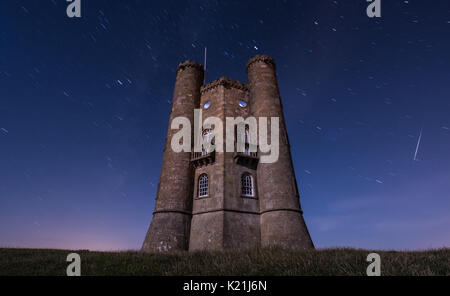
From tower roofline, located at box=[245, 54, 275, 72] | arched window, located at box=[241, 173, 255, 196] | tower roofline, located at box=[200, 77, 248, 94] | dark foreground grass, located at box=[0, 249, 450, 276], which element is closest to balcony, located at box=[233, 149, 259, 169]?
arched window, located at box=[241, 173, 255, 196]

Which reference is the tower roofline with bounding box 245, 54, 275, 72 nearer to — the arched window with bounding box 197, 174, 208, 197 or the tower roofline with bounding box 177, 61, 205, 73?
the tower roofline with bounding box 177, 61, 205, 73

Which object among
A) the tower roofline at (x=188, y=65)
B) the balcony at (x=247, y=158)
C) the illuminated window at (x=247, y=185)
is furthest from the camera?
the tower roofline at (x=188, y=65)

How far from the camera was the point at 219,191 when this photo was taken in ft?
60.6

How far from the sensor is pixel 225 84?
2345cm

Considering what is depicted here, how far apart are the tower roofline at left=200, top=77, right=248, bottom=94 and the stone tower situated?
19 cm

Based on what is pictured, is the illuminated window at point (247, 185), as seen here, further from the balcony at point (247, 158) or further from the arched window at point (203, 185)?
the arched window at point (203, 185)

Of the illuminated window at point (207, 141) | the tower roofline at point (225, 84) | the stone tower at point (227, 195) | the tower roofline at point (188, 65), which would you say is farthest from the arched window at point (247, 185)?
the tower roofline at point (188, 65)

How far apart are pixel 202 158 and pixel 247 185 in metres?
4.40

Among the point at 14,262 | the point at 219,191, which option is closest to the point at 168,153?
the point at 219,191

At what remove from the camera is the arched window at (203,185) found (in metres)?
19.7

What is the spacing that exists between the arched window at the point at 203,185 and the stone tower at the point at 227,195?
0.7 inches

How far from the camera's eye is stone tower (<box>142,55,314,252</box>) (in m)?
17.1

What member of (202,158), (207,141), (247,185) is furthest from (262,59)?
(247,185)
